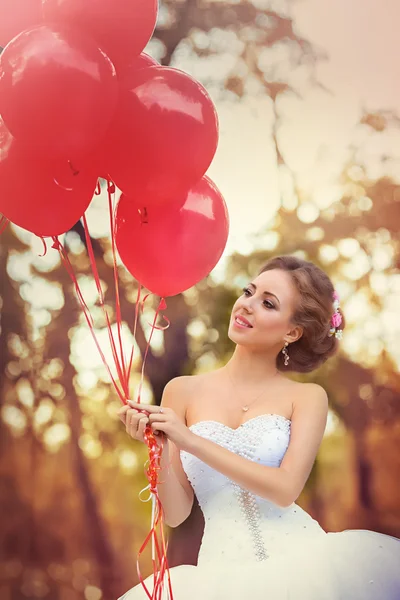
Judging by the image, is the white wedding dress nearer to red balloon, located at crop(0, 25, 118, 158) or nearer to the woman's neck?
the woman's neck

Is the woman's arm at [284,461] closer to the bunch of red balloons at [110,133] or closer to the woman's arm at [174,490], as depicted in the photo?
the woman's arm at [174,490]

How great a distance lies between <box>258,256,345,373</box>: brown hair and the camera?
83.2 inches

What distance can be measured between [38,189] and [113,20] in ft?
1.23

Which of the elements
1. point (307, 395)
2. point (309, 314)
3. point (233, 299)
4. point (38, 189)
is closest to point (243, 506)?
point (307, 395)

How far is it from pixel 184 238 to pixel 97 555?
169 centimetres

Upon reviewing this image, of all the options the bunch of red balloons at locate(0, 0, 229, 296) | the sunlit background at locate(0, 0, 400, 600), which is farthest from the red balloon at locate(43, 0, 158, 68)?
the sunlit background at locate(0, 0, 400, 600)

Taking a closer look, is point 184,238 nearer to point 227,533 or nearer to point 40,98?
point 40,98

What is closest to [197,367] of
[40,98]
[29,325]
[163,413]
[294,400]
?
[29,325]

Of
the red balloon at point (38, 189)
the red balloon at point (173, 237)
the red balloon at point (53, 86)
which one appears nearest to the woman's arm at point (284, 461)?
the red balloon at point (173, 237)

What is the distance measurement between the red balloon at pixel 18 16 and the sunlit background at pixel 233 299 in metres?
1.53

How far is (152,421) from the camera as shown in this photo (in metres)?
1.59

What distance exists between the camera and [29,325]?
2938 mm

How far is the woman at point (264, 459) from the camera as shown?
68.6 inches

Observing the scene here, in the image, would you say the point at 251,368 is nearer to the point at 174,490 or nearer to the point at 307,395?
the point at 307,395
